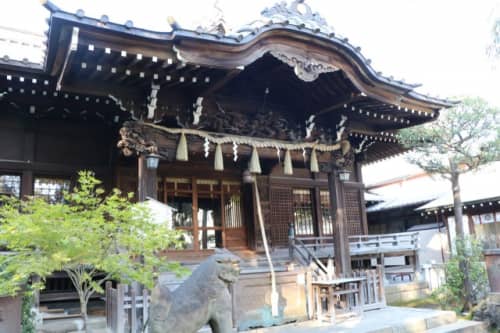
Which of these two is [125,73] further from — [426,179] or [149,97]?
[426,179]

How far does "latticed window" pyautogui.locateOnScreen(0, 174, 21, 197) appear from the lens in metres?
8.18

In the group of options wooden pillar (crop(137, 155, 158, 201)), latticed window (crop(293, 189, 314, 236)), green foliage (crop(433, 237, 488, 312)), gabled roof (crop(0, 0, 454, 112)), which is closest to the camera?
gabled roof (crop(0, 0, 454, 112))

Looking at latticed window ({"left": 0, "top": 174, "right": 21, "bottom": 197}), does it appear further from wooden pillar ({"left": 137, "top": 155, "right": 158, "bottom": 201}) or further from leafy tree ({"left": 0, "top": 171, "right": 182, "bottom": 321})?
leafy tree ({"left": 0, "top": 171, "right": 182, "bottom": 321})

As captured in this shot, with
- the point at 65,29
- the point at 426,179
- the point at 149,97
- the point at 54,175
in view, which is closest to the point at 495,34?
the point at 149,97

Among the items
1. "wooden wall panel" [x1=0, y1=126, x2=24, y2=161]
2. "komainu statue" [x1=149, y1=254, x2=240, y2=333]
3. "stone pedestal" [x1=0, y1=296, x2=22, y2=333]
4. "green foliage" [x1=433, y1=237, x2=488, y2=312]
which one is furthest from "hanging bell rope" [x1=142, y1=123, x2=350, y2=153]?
"green foliage" [x1=433, y1=237, x2=488, y2=312]

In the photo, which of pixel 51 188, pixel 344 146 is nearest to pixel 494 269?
pixel 344 146

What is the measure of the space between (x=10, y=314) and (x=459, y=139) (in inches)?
435

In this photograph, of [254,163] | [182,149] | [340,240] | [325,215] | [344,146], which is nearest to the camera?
[182,149]

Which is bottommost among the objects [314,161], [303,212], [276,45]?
[303,212]

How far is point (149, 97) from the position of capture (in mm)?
7094

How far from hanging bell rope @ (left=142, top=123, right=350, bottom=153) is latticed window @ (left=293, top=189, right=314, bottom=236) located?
127 inches

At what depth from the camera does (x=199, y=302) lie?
4.35m

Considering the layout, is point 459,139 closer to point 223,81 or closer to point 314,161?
point 314,161

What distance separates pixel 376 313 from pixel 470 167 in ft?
18.6
